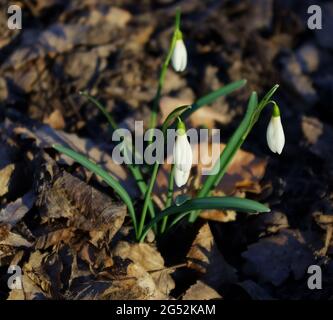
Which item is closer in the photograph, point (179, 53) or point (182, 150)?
point (182, 150)

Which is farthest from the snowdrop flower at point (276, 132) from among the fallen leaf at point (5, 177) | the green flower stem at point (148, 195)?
the fallen leaf at point (5, 177)

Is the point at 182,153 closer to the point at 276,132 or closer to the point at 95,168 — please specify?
the point at 276,132

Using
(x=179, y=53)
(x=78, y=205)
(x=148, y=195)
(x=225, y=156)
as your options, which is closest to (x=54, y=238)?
(x=78, y=205)

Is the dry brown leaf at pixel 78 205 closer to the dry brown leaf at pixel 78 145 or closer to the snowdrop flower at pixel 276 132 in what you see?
the dry brown leaf at pixel 78 145

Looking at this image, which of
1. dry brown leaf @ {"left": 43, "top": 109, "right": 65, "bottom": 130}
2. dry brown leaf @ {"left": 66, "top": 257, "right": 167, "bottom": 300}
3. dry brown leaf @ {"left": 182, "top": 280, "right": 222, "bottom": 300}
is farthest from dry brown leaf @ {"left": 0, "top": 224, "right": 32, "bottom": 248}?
dry brown leaf @ {"left": 43, "top": 109, "right": 65, "bottom": 130}

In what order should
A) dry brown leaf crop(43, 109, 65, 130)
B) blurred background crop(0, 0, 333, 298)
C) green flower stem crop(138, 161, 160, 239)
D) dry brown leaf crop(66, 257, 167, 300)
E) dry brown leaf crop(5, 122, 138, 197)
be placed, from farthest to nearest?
dry brown leaf crop(43, 109, 65, 130)
blurred background crop(0, 0, 333, 298)
dry brown leaf crop(5, 122, 138, 197)
green flower stem crop(138, 161, 160, 239)
dry brown leaf crop(66, 257, 167, 300)

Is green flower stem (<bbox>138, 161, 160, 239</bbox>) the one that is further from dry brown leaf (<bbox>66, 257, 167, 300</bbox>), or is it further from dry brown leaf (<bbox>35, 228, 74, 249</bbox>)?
dry brown leaf (<bbox>35, 228, 74, 249</bbox>)
